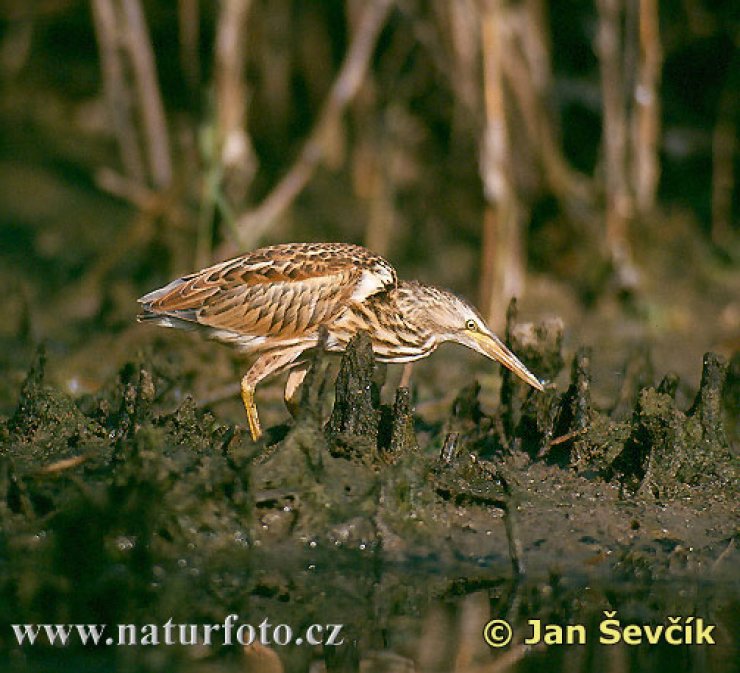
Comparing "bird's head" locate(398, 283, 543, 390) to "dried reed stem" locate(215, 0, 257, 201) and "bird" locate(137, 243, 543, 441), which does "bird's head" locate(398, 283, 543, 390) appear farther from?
"dried reed stem" locate(215, 0, 257, 201)

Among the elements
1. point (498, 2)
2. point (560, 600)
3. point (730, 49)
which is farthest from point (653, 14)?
point (560, 600)

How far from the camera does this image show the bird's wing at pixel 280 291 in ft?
23.6

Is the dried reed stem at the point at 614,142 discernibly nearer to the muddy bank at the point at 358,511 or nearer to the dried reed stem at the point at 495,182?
the dried reed stem at the point at 495,182

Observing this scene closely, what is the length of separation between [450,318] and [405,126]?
14.1 feet

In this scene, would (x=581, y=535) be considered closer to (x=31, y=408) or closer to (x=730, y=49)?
(x=31, y=408)

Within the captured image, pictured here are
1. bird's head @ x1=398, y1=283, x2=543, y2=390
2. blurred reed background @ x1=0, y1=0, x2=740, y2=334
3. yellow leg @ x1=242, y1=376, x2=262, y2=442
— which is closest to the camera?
yellow leg @ x1=242, y1=376, x2=262, y2=442

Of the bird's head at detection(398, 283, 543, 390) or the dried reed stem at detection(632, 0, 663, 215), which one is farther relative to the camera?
the dried reed stem at detection(632, 0, 663, 215)

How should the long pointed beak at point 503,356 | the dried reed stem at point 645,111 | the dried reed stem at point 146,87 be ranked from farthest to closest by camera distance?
1. the dried reed stem at point 146,87
2. the dried reed stem at point 645,111
3. the long pointed beak at point 503,356

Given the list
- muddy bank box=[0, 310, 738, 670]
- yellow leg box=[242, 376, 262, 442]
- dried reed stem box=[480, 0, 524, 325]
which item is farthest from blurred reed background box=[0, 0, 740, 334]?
muddy bank box=[0, 310, 738, 670]

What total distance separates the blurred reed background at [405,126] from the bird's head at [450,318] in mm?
1525
